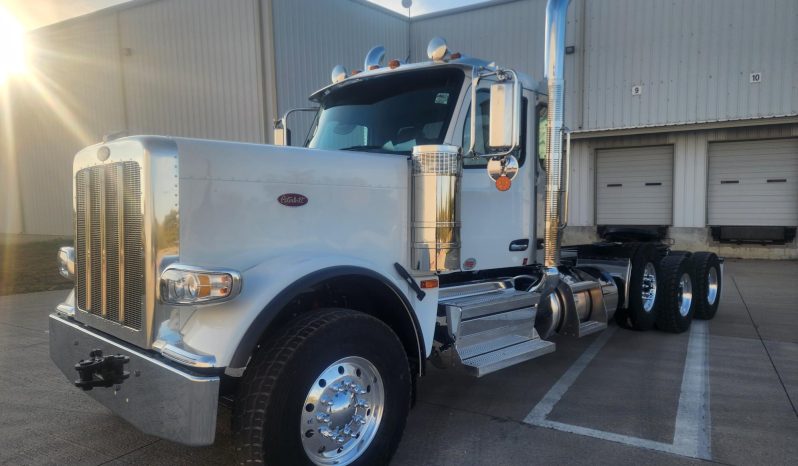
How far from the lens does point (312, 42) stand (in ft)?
47.0

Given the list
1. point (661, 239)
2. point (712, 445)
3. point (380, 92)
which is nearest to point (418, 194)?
point (380, 92)

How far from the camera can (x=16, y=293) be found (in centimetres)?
944

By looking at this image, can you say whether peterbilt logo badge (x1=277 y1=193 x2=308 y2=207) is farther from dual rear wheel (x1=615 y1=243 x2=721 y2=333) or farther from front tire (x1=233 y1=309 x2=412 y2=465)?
dual rear wheel (x1=615 y1=243 x2=721 y2=333)

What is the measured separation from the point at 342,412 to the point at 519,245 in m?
2.24

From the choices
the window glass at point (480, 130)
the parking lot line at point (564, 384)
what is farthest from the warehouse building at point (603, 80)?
the window glass at point (480, 130)

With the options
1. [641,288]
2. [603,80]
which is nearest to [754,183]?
[603,80]

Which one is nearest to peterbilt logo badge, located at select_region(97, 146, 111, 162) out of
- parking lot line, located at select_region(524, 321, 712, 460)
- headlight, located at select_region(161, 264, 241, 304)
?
headlight, located at select_region(161, 264, 241, 304)

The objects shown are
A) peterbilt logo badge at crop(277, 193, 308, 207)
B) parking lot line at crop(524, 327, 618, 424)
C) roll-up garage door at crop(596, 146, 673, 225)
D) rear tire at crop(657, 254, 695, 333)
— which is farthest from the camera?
roll-up garage door at crop(596, 146, 673, 225)

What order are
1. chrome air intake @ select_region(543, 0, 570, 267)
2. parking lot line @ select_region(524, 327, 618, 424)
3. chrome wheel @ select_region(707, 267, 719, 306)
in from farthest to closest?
1. chrome wheel @ select_region(707, 267, 719, 306)
2. chrome air intake @ select_region(543, 0, 570, 267)
3. parking lot line @ select_region(524, 327, 618, 424)

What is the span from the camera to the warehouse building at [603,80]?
1395 cm

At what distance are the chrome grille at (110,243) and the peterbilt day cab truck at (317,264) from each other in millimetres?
14

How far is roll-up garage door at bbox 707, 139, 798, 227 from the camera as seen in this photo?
14508mm

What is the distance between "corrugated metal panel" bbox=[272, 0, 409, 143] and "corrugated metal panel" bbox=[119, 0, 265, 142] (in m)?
0.59

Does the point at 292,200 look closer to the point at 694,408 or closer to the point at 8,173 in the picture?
the point at 694,408
